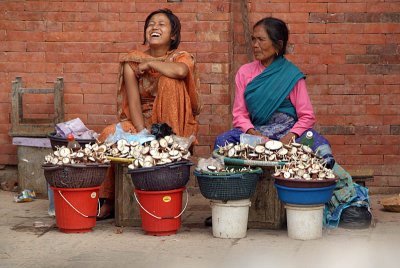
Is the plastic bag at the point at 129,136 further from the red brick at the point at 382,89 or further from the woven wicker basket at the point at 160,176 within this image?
the red brick at the point at 382,89

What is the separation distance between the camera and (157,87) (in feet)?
26.6

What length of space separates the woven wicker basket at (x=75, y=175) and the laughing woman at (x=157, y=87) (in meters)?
0.64

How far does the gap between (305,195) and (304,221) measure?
226 millimetres

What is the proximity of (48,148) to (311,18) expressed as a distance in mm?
2813

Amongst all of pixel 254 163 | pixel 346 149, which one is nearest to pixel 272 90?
pixel 254 163

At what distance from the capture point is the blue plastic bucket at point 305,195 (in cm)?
708

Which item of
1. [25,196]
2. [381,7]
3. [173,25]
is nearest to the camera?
[173,25]

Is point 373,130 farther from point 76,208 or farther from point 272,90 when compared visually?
point 76,208

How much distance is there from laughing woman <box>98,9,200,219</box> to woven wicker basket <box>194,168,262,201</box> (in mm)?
906

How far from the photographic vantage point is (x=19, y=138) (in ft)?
29.9

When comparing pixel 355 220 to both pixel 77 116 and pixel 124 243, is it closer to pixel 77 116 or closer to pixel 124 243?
pixel 124 243

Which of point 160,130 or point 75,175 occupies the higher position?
point 160,130

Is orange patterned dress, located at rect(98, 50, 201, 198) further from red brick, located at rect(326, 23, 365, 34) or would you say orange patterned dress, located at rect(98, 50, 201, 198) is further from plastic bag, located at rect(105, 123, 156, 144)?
red brick, located at rect(326, 23, 365, 34)


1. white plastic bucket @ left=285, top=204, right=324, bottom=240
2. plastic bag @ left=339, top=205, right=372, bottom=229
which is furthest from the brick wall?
white plastic bucket @ left=285, top=204, right=324, bottom=240
